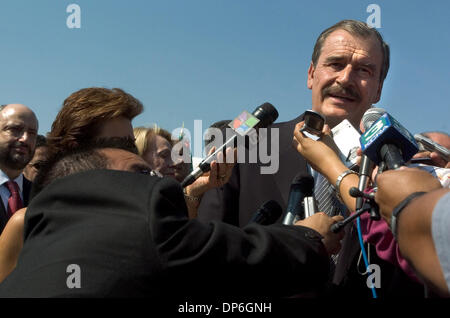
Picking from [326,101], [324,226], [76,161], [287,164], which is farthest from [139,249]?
[326,101]

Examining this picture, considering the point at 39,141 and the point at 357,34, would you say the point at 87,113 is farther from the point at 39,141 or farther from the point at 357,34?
the point at 39,141

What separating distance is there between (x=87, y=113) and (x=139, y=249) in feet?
3.74

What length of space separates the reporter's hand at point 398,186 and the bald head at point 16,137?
13.0 feet

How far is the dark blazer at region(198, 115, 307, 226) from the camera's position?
2.53 m

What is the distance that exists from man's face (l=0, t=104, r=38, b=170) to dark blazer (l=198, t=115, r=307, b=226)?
8.75 ft

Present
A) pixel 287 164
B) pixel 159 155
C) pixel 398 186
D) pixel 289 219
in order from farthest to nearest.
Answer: pixel 159 155, pixel 287 164, pixel 289 219, pixel 398 186

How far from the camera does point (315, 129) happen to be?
2.19 m

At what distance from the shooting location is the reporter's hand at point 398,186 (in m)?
1.26

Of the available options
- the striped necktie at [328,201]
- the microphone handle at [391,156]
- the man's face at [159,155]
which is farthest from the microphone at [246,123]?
the man's face at [159,155]

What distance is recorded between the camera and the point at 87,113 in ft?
7.40

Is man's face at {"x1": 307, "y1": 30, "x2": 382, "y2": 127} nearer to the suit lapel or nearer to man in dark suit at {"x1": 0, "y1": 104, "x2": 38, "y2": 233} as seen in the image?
the suit lapel

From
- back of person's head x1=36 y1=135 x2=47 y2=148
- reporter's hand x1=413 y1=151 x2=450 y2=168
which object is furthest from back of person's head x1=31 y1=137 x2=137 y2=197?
back of person's head x1=36 y1=135 x2=47 y2=148

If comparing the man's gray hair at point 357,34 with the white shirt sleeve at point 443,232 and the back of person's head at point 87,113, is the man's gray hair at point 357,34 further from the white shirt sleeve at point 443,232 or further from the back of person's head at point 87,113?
the white shirt sleeve at point 443,232

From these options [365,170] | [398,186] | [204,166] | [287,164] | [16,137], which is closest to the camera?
[398,186]
